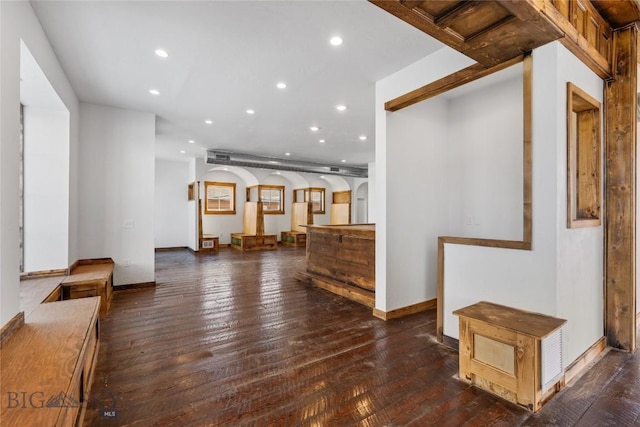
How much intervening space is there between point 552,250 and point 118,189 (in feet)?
18.0

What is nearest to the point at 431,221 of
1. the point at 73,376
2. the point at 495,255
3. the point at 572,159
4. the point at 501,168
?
the point at 501,168

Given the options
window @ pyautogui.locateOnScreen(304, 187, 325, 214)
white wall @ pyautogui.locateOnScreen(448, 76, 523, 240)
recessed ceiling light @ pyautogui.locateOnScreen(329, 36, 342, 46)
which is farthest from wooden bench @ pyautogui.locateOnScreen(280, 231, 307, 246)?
recessed ceiling light @ pyautogui.locateOnScreen(329, 36, 342, 46)

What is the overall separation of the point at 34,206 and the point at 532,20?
195 inches

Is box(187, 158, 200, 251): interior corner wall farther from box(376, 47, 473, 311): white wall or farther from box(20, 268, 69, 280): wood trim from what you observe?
box(376, 47, 473, 311): white wall

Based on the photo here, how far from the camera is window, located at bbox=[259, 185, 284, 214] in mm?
10698

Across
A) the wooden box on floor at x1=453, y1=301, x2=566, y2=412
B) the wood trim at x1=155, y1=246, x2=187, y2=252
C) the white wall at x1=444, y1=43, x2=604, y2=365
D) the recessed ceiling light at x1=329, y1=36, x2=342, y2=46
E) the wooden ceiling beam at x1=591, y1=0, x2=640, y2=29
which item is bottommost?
the wood trim at x1=155, y1=246, x2=187, y2=252

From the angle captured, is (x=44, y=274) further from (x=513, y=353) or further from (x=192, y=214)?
(x=192, y=214)

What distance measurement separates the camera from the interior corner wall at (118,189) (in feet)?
14.3

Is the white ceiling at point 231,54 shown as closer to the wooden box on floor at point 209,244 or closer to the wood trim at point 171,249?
the wooden box on floor at point 209,244

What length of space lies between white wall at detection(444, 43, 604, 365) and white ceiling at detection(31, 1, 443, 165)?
3.56ft

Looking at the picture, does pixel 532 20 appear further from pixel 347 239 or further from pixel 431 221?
pixel 347 239

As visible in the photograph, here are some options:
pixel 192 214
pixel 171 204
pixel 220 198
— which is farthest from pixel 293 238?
pixel 171 204

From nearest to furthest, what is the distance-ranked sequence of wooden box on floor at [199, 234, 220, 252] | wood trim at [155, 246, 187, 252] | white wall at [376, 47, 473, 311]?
white wall at [376, 47, 473, 311]
wooden box on floor at [199, 234, 220, 252]
wood trim at [155, 246, 187, 252]

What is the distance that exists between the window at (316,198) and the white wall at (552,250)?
A: 367 inches
